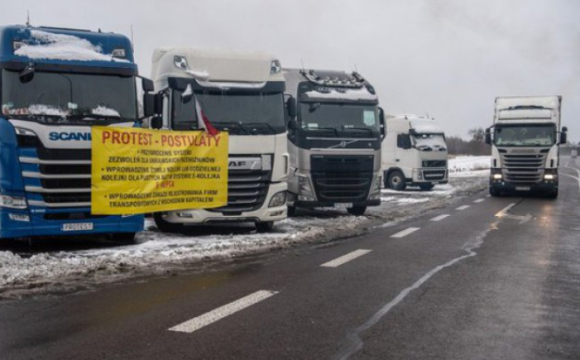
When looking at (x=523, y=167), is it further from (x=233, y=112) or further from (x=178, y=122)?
(x=178, y=122)

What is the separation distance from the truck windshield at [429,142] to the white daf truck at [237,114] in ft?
51.1

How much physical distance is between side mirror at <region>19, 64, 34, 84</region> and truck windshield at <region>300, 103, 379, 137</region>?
279 inches

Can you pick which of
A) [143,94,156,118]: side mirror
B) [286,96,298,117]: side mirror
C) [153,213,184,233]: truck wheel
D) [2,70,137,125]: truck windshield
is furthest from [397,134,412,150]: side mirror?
[2,70,137,125]: truck windshield

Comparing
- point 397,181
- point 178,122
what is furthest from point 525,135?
point 178,122

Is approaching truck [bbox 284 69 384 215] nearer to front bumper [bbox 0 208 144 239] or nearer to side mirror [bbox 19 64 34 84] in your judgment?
front bumper [bbox 0 208 144 239]

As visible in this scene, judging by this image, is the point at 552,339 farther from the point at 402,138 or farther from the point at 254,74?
the point at 402,138

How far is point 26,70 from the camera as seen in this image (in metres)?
9.80

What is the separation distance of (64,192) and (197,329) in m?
5.36

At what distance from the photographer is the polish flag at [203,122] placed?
1193cm

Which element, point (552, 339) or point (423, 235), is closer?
point (552, 339)

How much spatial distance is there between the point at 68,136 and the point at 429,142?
65.9ft

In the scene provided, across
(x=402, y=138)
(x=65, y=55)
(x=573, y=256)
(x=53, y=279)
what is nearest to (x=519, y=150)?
(x=402, y=138)

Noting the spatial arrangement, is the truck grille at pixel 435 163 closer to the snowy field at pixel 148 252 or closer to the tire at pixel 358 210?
the tire at pixel 358 210

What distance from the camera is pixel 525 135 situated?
23281 millimetres
